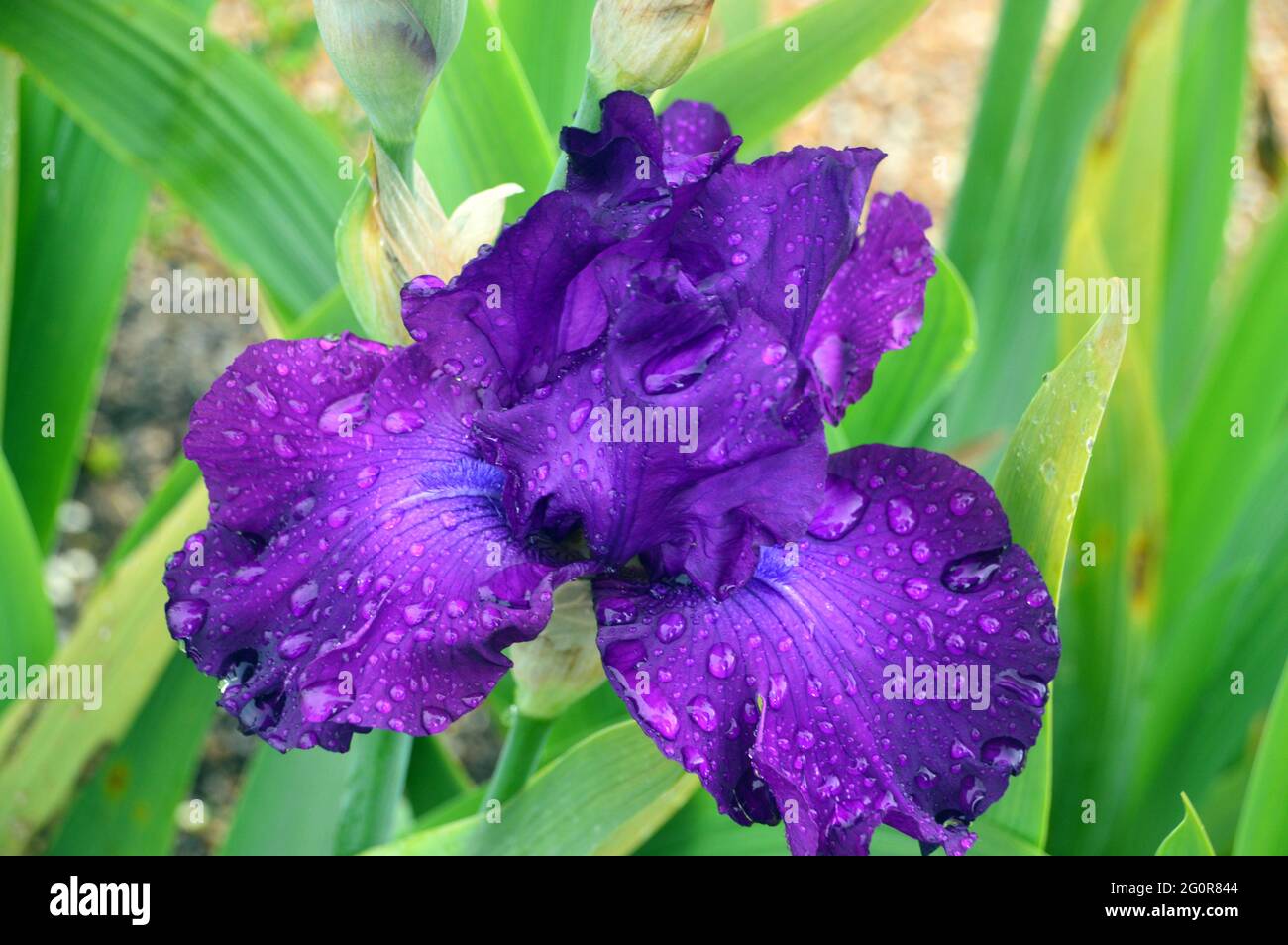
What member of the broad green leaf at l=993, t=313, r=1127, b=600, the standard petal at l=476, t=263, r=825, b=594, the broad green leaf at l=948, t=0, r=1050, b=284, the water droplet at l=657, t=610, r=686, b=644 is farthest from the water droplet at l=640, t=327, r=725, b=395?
the broad green leaf at l=948, t=0, r=1050, b=284

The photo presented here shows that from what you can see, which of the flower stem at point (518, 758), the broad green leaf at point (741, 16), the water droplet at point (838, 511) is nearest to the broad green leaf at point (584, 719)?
the flower stem at point (518, 758)

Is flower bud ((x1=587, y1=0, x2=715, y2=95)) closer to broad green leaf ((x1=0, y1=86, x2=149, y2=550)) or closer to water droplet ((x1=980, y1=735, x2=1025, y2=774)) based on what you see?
water droplet ((x1=980, y1=735, x2=1025, y2=774))

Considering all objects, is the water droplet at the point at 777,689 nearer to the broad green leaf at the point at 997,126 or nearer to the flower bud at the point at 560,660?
the flower bud at the point at 560,660

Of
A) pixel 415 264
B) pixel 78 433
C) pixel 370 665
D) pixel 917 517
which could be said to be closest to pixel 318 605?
pixel 370 665

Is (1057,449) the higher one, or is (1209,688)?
(1057,449)

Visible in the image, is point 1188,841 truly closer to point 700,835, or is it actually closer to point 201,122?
point 700,835

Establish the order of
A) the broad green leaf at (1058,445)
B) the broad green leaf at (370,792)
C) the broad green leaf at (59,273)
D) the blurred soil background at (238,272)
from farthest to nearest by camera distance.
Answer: the blurred soil background at (238,272) → the broad green leaf at (59,273) → the broad green leaf at (370,792) → the broad green leaf at (1058,445)

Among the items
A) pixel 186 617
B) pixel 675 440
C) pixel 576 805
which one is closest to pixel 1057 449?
→ pixel 675 440
